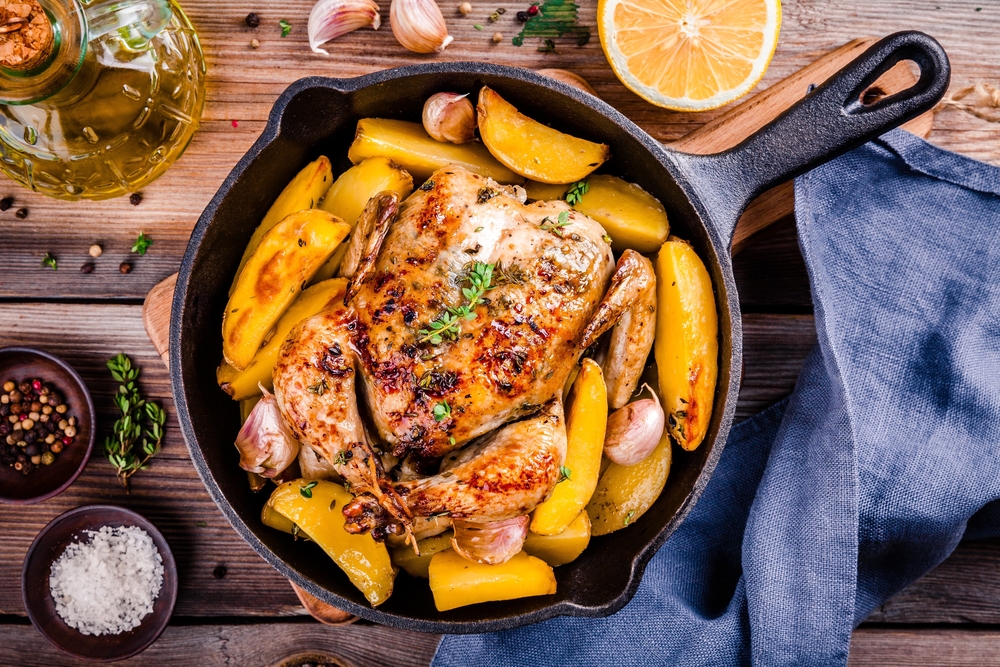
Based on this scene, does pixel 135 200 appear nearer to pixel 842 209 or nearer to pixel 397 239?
pixel 397 239

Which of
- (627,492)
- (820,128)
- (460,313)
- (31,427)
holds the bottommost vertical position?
(31,427)

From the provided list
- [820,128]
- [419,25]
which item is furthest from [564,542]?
[419,25]

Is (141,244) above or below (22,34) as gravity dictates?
below

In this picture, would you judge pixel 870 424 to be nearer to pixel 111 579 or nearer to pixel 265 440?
pixel 265 440

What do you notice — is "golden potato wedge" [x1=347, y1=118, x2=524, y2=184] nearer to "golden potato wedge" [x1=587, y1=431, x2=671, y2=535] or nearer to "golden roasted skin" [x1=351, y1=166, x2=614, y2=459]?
"golden roasted skin" [x1=351, y1=166, x2=614, y2=459]

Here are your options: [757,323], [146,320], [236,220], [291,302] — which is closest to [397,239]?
[291,302]

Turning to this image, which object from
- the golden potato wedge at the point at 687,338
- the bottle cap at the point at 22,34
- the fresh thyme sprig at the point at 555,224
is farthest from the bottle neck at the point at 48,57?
the golden potato wedge at the point at 687,338
